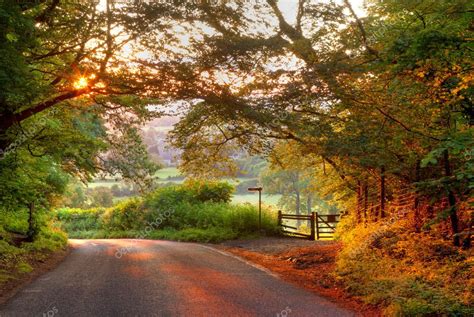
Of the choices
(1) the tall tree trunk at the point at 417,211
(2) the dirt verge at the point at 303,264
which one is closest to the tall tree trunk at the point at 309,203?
(2) the dirt verge at the point at 303,264

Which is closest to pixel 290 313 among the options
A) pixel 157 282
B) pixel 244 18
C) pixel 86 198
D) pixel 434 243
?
pixel 157 282

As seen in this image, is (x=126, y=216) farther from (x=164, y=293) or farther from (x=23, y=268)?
(x=164, y=293)

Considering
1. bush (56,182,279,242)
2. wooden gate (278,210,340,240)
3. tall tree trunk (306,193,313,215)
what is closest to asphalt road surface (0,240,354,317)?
bush (56,182,279,242)

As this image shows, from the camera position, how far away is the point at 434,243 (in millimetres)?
10766

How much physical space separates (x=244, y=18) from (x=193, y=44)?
6.85 feet

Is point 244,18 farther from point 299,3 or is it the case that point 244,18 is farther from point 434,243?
point 434,243

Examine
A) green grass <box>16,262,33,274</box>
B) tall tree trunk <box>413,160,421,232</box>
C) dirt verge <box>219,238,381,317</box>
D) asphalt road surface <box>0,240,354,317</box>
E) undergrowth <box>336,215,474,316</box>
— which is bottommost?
dirt verge <box>219,238,381,317</box>

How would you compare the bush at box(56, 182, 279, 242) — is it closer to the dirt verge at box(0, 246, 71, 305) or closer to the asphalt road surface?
the dirt verge at box(0, 246, 71, 305)

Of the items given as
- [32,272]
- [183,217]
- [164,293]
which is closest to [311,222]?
[183,217]

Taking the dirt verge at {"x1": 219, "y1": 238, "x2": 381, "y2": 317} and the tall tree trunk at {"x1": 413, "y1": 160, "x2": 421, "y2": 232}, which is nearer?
the dirt verge at {"x1": 219, "y1": 238, "x2": 381, "y2": 317}

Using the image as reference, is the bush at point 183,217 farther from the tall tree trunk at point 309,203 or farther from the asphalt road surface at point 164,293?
the tall tree trunk at point 309,203

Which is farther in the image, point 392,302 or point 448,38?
point 392,302

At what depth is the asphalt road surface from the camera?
830cm

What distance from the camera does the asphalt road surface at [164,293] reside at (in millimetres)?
8297
